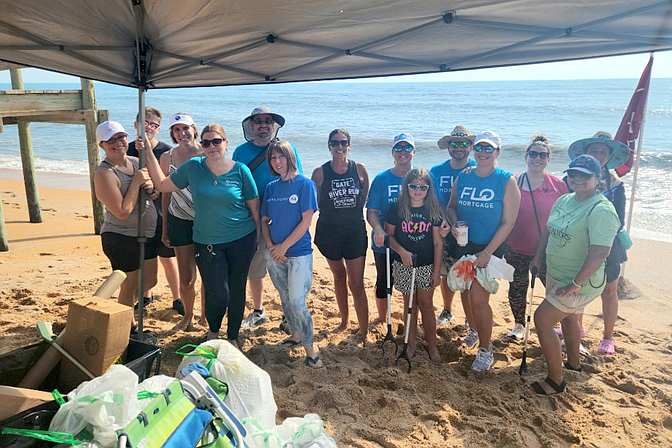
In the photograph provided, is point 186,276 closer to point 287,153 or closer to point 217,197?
point 217,197

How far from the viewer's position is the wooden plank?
21.2 feet

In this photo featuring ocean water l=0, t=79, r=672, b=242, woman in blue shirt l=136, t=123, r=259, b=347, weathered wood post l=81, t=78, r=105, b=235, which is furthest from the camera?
Answer: ocean water l=0, t=79, r=672, b=242

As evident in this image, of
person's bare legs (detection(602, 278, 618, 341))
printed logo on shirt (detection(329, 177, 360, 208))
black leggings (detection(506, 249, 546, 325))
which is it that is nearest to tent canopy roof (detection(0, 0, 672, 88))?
printed logo on shirt (detection(329, 177, 360, 208))

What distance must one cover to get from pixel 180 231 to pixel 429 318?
2.19 meters

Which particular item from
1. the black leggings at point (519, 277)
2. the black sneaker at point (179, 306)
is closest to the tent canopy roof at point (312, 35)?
the black leggings at point (519, 277)

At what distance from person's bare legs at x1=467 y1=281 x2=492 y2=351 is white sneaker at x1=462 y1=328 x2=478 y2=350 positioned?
32 cm

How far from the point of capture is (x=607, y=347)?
4.18m

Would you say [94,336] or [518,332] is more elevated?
[94,336]

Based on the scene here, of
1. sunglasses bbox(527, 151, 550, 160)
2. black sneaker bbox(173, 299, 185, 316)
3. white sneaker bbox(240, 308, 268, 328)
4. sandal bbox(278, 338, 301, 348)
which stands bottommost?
sandal bbox(278, 338, 301, 348)

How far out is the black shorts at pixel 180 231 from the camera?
Answer: 163 inches

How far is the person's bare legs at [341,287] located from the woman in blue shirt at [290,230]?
1.68ft

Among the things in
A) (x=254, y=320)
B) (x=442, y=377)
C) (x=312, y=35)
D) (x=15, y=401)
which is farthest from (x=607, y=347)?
(x=15, y=401)

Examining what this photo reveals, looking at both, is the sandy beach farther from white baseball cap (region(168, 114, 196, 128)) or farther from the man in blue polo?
white baseball cap (region(168, 114, 196, 128))

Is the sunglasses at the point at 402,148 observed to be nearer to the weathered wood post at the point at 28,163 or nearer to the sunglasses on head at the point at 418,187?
the sunglasses on head at the point at 418,187
